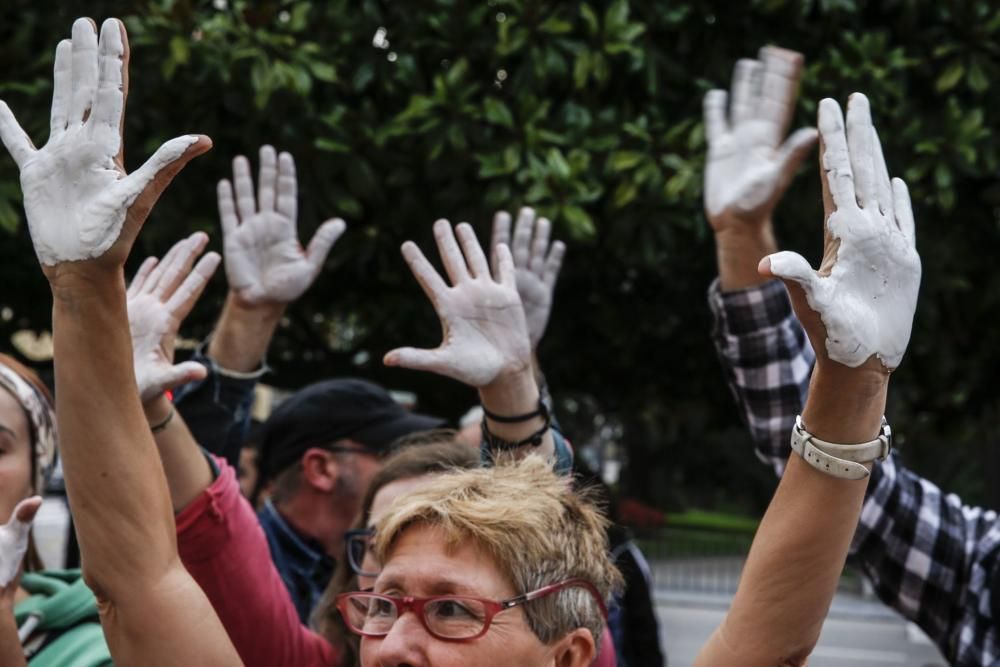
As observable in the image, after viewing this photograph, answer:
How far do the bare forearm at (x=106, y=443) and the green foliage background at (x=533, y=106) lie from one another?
233 centimetres

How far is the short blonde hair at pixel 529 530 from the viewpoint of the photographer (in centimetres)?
182

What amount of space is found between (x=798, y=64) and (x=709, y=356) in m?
2.74

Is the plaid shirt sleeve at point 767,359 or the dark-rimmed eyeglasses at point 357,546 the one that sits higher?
the plaid shirt sleeve at point 767,359

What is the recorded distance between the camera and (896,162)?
4.18 metres

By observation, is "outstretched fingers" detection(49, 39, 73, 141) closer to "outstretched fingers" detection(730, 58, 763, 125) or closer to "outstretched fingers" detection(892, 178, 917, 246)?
"outstretched fingers" detection(892, 178, 917, 246)

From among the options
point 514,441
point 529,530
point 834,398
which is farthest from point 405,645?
point 514,441

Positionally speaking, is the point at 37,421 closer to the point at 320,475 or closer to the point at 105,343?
the point at 105,343

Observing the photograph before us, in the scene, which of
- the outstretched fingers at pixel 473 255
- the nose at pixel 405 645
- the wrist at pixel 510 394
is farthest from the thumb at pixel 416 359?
the nose at pixel 405 645

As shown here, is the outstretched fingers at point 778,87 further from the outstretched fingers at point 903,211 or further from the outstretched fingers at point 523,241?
the outstretched fingers at point 903,211

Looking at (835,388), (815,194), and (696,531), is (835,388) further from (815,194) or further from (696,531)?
(696,531)

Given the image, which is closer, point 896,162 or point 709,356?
point 896,162

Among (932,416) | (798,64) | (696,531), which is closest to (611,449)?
(696,531)

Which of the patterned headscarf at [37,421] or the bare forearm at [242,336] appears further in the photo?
the bare forearm at [242,336]

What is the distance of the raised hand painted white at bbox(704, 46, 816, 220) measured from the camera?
2602 millimetres
